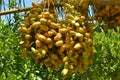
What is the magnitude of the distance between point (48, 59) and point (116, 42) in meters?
3.11

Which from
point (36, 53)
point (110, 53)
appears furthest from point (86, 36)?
point (110, 53)

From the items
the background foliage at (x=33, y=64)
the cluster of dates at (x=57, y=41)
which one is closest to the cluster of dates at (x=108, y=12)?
the cluster of dates at (x=57, y=41)

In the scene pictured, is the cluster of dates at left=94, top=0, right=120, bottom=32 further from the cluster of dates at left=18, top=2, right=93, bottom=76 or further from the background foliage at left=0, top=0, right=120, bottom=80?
the background foliage at left=0, top=0, right=120, bottom=80

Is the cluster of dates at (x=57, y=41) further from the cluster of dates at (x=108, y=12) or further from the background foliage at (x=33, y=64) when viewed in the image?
the background foliage at (x=33, y=64)

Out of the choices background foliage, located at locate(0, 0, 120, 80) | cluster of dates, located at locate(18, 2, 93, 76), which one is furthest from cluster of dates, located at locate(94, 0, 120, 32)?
background foliage, located at locate(0, 0, 120, 80)

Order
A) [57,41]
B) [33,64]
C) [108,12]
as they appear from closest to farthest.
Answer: [57,41] → [108,12] → [33,64]

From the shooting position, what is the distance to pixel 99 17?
2.01 m

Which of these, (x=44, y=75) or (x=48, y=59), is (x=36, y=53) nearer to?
(x=48, y=59)

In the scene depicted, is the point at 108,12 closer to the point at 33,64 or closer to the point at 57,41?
the point at 57,41

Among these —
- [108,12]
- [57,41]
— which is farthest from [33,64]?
[57,41]

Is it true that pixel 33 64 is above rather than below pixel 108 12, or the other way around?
below

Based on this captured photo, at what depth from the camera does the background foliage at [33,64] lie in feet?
11.3

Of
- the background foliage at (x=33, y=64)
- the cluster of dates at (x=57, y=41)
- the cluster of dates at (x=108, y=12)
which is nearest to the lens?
the cluster of dates at (x=57, y=41)

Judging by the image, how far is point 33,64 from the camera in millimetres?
3455
